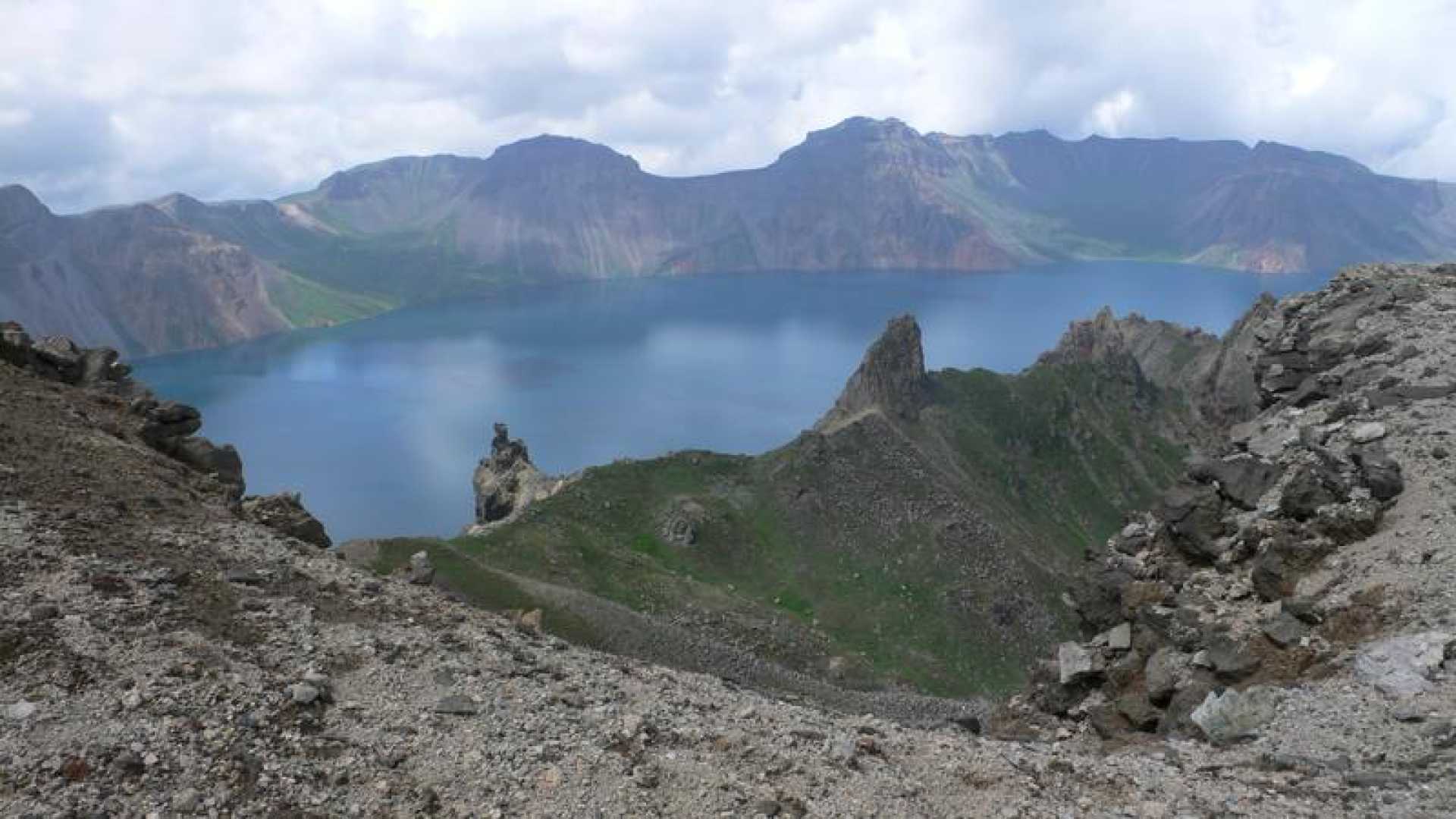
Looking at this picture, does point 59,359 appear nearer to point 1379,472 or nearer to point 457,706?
→ point 457,706

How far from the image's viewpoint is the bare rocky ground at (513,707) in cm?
1313

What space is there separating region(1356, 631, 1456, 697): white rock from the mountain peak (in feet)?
291

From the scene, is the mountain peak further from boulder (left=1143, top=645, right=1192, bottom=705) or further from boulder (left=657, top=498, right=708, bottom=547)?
boulder (left=1143, top=645, right=1192, bottom=705)

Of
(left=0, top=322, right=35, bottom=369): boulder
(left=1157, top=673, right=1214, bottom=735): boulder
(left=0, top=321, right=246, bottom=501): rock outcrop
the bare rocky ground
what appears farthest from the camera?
(left=0, top=322, right=35, bottom=369): boulder

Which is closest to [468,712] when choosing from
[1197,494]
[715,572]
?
[1197,494]

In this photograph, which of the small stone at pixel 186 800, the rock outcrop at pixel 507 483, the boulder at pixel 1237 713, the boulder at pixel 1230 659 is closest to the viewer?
the small stone at pixel 186 800

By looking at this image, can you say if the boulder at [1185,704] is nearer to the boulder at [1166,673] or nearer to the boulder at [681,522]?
the boulder at [1166,673]

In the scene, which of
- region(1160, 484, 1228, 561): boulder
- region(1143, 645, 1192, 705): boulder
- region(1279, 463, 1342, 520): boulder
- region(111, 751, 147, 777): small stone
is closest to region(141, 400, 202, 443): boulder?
region(111, 751, 147, 777): small stone

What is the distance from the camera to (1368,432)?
23.7 meters

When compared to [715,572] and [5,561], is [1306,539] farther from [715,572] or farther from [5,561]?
[715,572]

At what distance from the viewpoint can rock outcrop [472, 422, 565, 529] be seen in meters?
86.4

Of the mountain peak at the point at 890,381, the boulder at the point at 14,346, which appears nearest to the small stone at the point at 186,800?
the boulder at the point at 14,346

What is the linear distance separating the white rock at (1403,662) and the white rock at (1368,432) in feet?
28.8

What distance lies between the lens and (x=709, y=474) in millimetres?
85688
